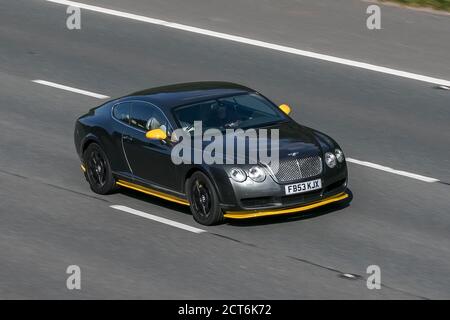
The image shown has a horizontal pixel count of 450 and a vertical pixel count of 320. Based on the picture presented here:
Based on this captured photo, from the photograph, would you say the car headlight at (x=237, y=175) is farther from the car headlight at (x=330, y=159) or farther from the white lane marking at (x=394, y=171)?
the white lane marking at (x=394, y=171)

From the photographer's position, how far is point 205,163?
14867 millimetres

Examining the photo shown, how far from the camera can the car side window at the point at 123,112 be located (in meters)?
16.4

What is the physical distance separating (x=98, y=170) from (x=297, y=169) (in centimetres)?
305

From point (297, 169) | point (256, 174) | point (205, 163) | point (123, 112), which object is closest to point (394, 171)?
point (297, 169)

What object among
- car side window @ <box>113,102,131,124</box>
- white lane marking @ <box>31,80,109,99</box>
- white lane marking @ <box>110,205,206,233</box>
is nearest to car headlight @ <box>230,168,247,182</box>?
white lane marking @ <box>110,205,206,233</box>

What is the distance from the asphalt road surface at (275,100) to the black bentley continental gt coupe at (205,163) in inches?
12.0

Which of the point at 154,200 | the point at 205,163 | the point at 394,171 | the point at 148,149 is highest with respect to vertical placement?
the point at 205,163

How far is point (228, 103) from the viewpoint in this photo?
15.9 metres

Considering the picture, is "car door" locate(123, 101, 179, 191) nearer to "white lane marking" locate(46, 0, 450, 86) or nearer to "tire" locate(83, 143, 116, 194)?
"tire" locate(83, 143, 116, 194)

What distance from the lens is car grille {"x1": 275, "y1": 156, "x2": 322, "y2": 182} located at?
14758 mm

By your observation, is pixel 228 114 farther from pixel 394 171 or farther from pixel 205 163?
pixel 394 171

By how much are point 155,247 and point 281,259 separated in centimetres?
150

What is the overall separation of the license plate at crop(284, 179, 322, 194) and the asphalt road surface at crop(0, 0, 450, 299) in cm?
46
